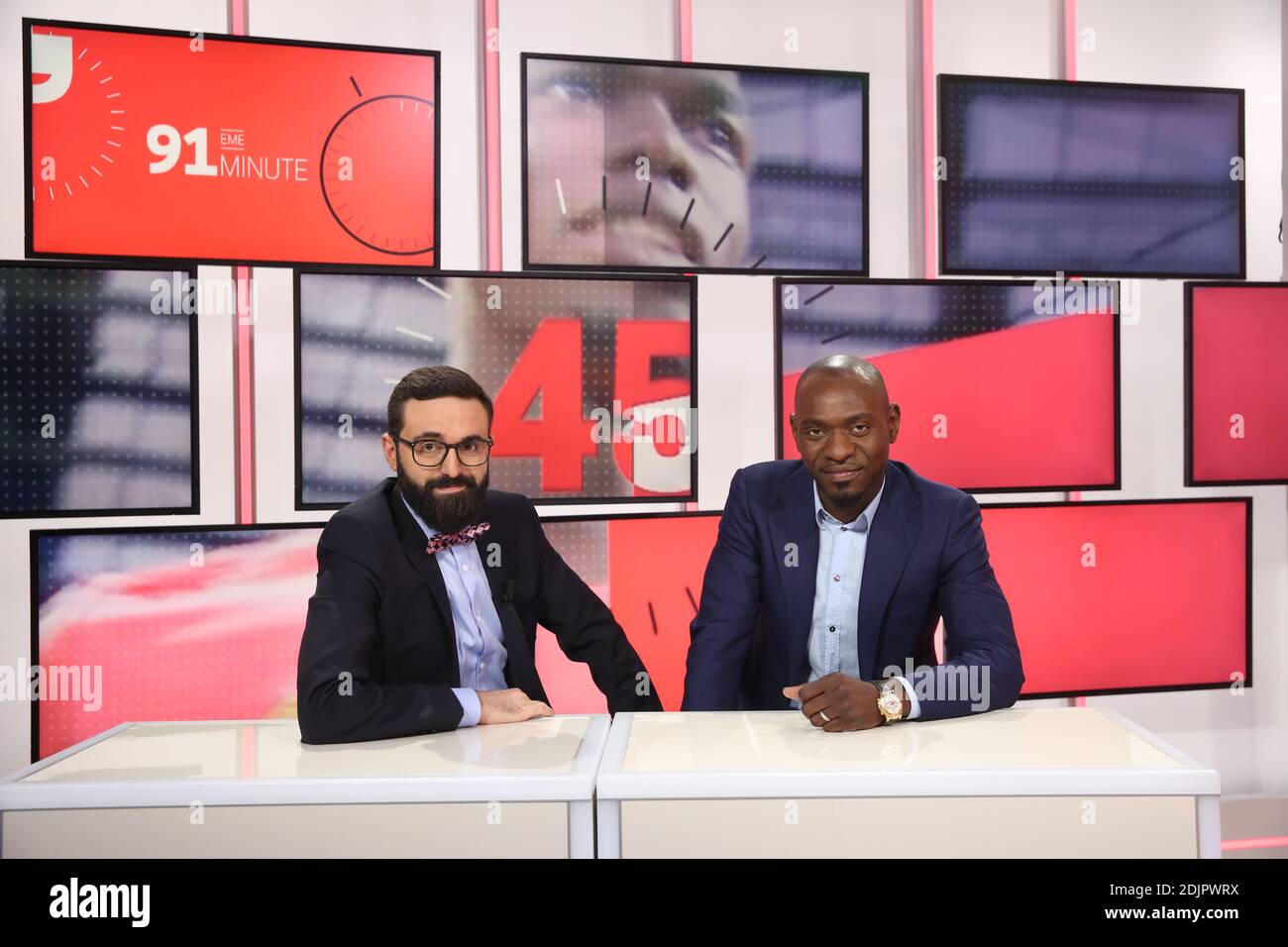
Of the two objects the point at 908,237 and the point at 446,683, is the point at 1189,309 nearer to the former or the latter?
the point at 908,237

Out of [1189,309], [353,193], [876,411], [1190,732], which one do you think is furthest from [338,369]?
[1190,732]

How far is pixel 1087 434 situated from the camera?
3.43 meters

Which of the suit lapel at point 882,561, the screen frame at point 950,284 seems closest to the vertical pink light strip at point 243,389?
the screen frame at point 950,284

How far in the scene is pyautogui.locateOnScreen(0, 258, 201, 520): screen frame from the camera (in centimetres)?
288

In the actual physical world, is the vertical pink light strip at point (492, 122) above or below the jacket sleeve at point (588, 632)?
above

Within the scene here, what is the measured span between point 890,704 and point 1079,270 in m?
2.31

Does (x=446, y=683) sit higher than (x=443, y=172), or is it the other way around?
(x=443, y=172)

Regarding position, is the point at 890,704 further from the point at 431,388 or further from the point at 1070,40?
the point at 1070,40

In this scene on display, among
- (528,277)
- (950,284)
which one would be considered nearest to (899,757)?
(528,277)

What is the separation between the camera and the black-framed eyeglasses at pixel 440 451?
216 cm

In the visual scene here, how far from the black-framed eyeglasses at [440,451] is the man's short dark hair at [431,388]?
0.08m

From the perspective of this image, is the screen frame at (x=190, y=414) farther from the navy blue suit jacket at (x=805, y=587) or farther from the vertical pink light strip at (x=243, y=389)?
the navy blue suit jacket at (x=805, y=587)

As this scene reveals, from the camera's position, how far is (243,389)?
9.83 ft

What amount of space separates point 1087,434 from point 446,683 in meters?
2.51
